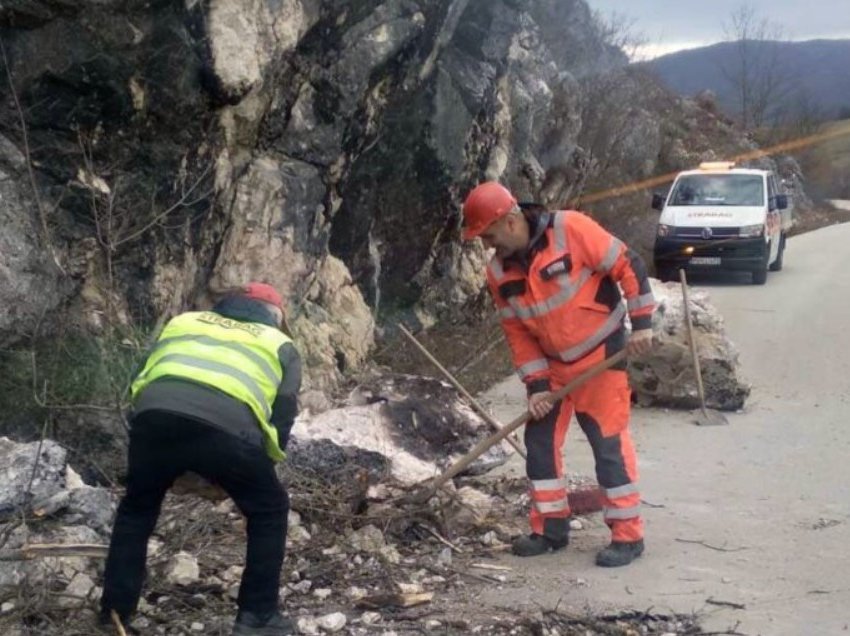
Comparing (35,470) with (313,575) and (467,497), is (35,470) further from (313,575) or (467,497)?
(467,497)

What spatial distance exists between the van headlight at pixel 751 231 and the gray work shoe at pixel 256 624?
1446 centimetres

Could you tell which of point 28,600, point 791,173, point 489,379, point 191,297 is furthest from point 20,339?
point 791,173

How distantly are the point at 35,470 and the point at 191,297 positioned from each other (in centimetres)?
304

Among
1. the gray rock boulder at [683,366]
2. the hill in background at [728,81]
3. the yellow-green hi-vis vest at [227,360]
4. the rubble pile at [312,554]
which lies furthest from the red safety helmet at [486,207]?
the hill in background at [728,81]

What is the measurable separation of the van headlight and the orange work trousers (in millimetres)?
Answer: 12685

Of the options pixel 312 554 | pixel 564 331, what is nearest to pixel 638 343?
pixel 564 331

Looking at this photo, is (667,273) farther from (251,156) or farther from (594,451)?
(594,451)

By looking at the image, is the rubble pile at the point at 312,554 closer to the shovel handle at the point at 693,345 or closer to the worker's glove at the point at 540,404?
the worker's glove at the point at 540,404

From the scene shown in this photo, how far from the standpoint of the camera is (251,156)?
881 cm

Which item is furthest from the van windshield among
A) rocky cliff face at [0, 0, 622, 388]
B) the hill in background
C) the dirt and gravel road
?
the hill in background

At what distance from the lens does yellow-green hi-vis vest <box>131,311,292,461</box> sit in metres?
4.37

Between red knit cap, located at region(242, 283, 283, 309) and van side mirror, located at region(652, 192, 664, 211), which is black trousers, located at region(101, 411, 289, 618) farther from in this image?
van side mirror, located at region(652, 192, 664, 211)

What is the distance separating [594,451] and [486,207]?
1288 millimetres

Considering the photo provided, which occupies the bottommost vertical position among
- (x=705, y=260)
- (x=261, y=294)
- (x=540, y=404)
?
(x=705, y=260)
